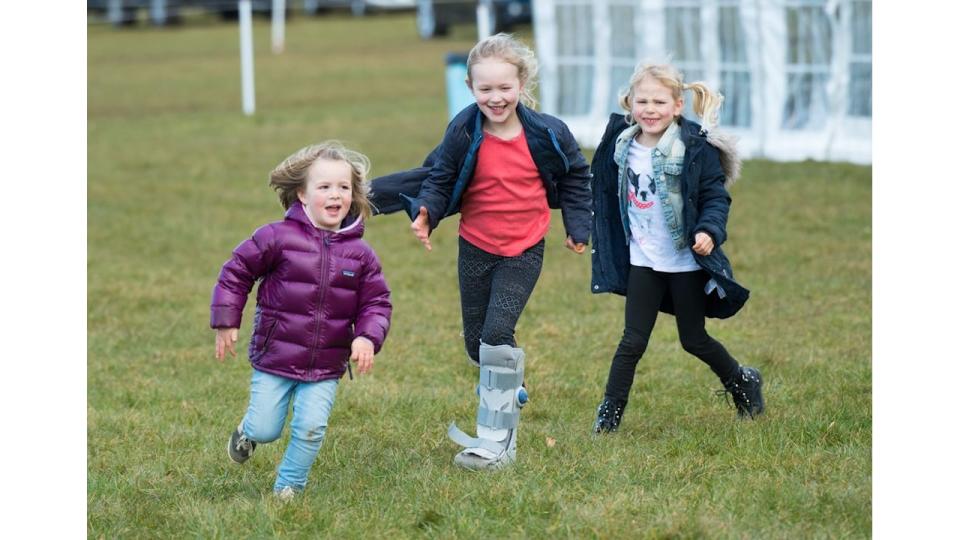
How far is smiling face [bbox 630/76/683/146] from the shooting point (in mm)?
5488

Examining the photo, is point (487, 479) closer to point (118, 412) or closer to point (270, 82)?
point (118, 412)

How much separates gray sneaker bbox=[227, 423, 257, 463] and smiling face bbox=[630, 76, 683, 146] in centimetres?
194

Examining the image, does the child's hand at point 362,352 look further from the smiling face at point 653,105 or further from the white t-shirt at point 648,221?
the smiling face at point 653,105

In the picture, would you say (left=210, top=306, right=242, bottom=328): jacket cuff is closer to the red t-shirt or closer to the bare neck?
the red t-shirt

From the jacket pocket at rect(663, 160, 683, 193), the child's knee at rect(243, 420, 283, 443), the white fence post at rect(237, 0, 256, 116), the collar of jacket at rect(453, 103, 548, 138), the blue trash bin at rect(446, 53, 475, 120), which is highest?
the white fence post at rect(237, 0, 256, 116)

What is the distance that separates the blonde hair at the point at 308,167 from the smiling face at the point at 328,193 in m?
0.03

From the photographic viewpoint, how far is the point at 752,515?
4.55 metres

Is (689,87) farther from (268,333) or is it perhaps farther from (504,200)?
(268,333)

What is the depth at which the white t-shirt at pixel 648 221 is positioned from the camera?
220 inches

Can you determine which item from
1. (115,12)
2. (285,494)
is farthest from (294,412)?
(115,12)

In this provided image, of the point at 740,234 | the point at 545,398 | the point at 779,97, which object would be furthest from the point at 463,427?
the point at 779,97

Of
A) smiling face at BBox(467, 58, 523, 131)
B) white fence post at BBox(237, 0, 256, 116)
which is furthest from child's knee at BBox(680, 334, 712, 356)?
white fence post at BBox(237, 0, 256, 116)

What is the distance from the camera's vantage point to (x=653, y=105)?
5496mm

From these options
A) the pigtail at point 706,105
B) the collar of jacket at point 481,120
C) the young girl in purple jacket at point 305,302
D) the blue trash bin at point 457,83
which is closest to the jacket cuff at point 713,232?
the pigtail at point 706,105
